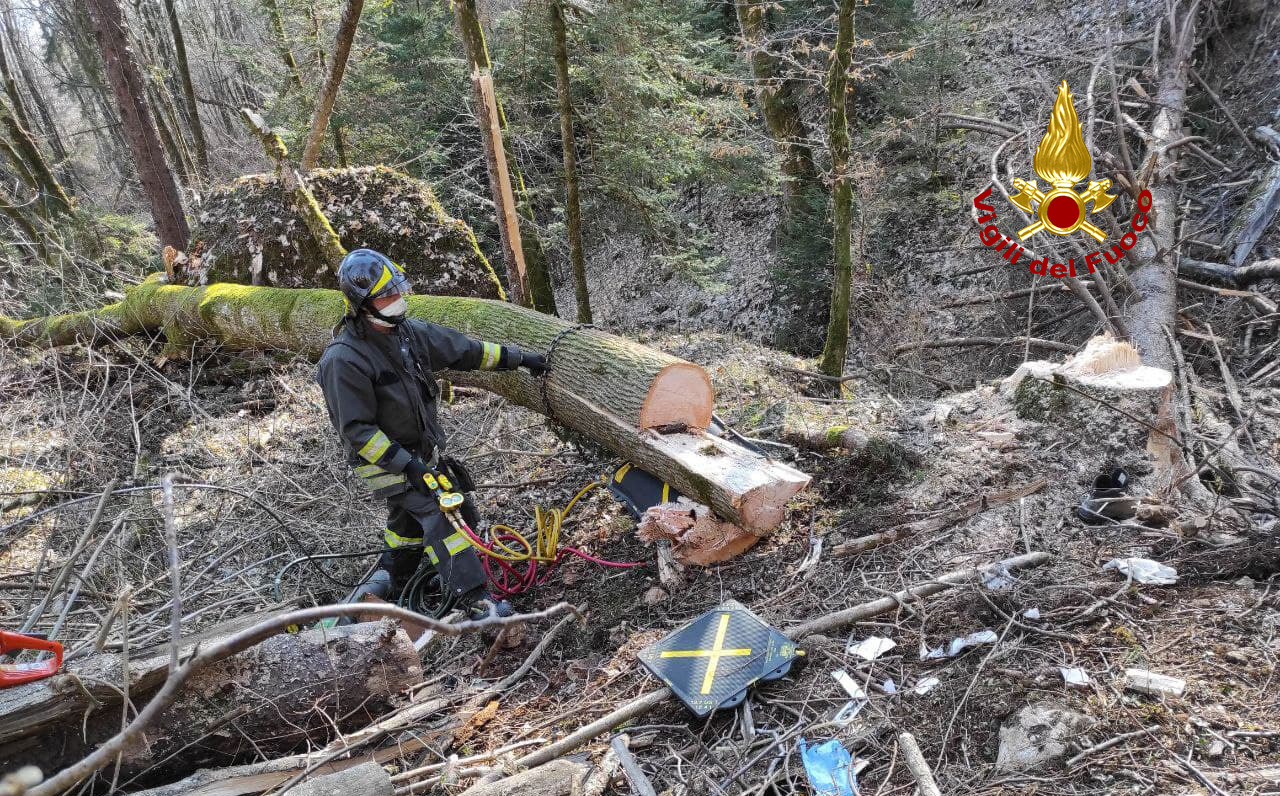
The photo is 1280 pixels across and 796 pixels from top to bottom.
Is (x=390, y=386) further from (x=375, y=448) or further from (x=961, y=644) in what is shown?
(x=961, y=644)

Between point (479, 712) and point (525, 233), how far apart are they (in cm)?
667

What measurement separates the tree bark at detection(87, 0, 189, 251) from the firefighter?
24.0 ft

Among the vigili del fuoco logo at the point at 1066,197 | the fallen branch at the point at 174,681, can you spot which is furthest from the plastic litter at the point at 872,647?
the vigili del fuoco logo at the point at 1066,197

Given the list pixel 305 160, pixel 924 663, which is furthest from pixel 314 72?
pixel 924 663

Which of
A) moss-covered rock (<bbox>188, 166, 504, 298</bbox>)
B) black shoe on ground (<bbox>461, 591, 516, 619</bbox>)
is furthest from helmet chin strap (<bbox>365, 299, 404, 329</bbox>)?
moss-covered rock (<bbox>188, 166, 504, 298</bbox>)

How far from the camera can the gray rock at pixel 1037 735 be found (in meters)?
2.00

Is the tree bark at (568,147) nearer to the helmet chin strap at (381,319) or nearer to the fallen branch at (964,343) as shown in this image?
the fallen branch at (964,343)

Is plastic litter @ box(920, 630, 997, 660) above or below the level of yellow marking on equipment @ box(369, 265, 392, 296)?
below

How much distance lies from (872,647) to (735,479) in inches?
41.4

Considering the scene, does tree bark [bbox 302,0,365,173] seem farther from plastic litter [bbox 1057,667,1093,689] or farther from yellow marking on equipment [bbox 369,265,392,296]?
A: plastic litter [bbox 1057,667,1093,689]

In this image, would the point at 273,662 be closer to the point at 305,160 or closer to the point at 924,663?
the point at 924,663

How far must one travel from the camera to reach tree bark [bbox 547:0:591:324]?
734 centimetres

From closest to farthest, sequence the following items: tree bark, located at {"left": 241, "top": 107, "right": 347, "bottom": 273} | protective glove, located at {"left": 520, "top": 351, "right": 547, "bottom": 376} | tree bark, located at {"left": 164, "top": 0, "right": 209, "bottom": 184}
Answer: protective glove, located at {"left": 520, "top": 351, "right": 547, "bottom": 376} → tree bark, located at {"left": 241, "top": 107, "right": 347, "bottom": 273} → tree bark, located at {"left": 164, "top": 0, "right": 209, "bottom": 184}

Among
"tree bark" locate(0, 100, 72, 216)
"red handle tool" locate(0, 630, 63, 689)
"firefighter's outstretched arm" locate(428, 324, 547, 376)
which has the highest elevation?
"tree bark" locate(0, 100, 72, 216)
